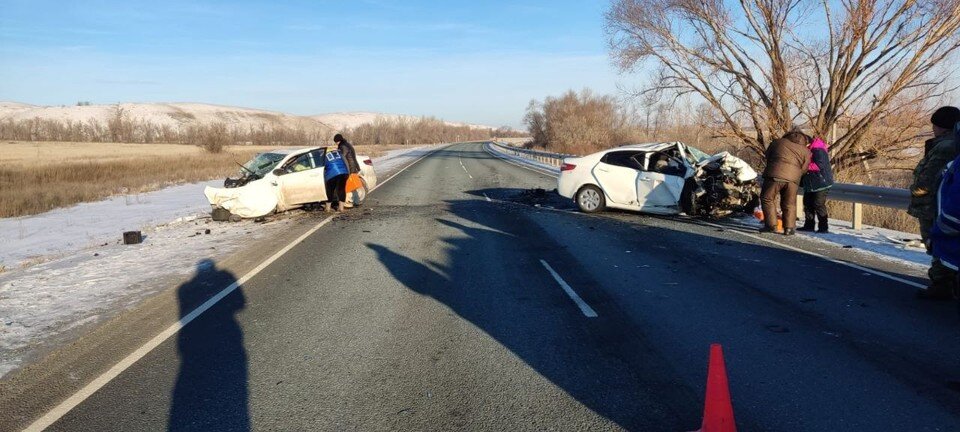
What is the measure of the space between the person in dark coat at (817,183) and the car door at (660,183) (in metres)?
2.28

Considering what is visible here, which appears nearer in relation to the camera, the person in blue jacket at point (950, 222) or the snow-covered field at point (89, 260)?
the person in blue jacket at point (950, 222)

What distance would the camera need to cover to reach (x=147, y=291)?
705cm

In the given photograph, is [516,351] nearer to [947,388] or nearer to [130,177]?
[947,388]

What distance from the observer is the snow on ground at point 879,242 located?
8211 millimetres

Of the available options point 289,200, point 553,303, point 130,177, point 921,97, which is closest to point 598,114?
point 130,177

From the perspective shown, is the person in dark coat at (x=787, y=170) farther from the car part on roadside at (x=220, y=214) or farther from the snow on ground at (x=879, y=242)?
the car part on roadside at (x=220, y=214)

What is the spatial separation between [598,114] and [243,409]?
7098 centimetres

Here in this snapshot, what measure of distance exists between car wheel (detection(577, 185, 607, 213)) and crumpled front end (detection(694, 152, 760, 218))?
209cm

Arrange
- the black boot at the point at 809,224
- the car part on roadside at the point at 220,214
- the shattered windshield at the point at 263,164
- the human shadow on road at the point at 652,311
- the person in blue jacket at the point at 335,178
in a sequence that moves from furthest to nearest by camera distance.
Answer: the person in blue jacket at the point at 335,178, the shattered windshield at the point at 263,164, the car part on roadside at the point at 220,214, the black boot at the point at 809,224, the human shadow on road at the point at 652,311

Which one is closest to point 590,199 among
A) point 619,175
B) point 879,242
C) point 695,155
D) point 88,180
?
point 619,175

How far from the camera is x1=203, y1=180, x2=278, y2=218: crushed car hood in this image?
522 inches

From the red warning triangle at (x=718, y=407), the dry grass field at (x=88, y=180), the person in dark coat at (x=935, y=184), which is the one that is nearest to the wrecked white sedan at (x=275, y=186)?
the dry grass field at (x=88, y=180)

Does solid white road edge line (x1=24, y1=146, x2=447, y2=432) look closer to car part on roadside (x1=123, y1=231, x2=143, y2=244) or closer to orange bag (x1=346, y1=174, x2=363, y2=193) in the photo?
car part on roadside (x1=123, y1=231, x2=143, y2=244)

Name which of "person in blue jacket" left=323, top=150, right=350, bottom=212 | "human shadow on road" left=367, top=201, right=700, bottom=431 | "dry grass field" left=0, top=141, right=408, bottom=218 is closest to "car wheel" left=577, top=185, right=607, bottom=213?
"human shadow on road" left=367, top=201, right=700, bottom=431
